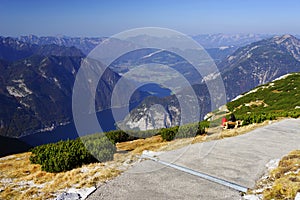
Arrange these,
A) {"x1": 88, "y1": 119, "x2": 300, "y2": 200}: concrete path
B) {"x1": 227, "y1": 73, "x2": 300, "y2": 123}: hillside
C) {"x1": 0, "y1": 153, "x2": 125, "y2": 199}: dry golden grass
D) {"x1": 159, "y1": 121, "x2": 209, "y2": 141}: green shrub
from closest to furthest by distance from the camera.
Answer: {"x1": 88, "y1": 119, "x2": 300, "y2": 200}: concrete path < {"x1": 0, "y1": 153, "x2": 125, "y2": 199}: dry golden grass < {"x1": 159, "y1": 121, "x2": 209, "y2": 141}: green shrub < {"x1": 227, "y1": 73, "x2": 300, "y2": 123}: hillside

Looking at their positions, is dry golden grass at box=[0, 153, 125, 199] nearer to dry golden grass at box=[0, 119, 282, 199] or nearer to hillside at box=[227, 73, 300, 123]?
dry golden grass at box=[0, 119, 282, 199]

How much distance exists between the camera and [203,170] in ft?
44.0

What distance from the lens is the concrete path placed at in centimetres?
1108

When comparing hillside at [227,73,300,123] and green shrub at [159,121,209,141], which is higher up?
green shrub at [159,121,209,141]

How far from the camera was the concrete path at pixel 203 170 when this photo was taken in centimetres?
1108

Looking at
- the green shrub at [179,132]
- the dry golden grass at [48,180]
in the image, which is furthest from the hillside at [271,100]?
the dry golden grass at [48,180]

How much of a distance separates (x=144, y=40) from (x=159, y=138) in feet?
37.8

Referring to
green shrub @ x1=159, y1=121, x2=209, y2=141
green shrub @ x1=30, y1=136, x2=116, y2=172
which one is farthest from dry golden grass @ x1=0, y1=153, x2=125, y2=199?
green shrub @ x1=159, y1=121, x2=209, y2=141

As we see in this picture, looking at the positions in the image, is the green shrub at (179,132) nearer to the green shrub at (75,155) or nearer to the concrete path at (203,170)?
the concrete path at (203,170)

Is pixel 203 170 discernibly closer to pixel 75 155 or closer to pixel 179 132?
pixel 75 155

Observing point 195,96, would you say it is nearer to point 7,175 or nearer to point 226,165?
point 226,165

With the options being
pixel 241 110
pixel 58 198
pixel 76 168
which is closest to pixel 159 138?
pixel 76 168

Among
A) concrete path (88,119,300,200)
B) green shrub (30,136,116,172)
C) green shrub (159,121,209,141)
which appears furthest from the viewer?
green shrub (159,121,209,141)

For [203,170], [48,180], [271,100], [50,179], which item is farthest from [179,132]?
[271,100]
